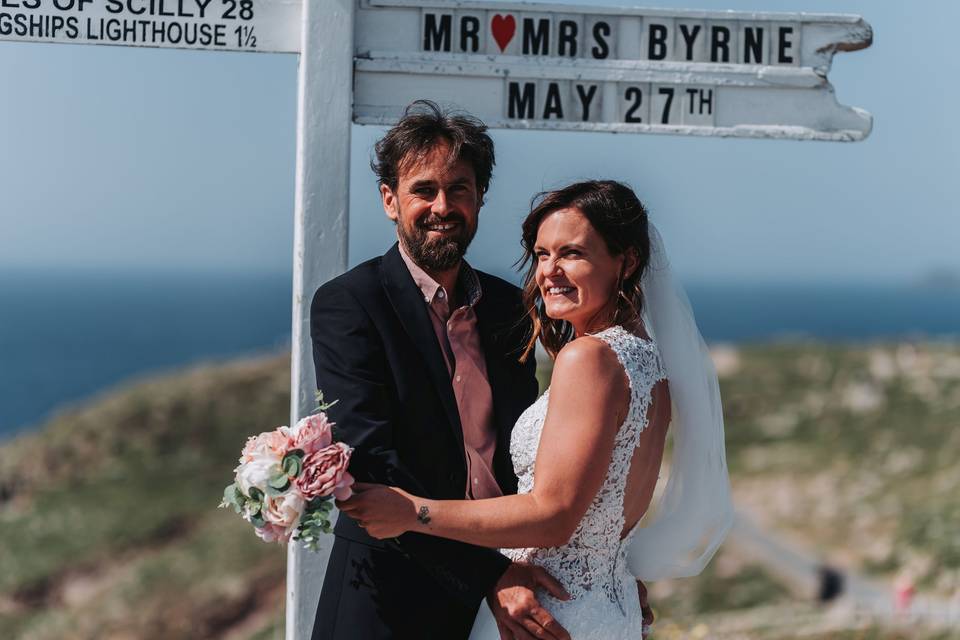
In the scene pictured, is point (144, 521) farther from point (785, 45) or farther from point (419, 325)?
point (419, 325)

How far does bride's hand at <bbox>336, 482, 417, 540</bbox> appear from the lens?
360cm

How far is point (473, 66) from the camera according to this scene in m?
4.82

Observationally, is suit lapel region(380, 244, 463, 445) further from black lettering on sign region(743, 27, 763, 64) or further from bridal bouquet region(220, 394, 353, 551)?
black lettering on sign region(743, 27, 763, 64)

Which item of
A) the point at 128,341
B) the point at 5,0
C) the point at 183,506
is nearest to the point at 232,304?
the point at 128,341

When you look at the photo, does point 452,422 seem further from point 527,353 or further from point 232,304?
point 232,304

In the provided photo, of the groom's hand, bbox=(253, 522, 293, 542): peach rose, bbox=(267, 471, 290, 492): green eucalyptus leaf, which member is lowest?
the groom's hand

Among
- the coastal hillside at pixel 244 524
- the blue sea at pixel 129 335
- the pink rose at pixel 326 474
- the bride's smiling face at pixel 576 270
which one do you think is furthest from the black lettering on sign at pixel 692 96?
A: the blue sea at pixel 129 335

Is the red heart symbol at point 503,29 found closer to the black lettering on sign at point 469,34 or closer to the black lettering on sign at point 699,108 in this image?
the black lettering on sign at point 469,34

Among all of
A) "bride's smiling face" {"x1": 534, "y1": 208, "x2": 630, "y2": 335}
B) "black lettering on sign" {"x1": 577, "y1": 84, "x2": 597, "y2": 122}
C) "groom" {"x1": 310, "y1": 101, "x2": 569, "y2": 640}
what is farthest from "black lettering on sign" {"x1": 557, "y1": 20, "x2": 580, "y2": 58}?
"bride's smiling face" {"x1": 534, "y1": 208, "x2": 630, "y2": 335}

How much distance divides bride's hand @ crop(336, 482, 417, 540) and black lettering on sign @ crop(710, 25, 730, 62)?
2.34 m

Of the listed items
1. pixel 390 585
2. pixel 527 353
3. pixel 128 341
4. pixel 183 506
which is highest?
pixel 527 353

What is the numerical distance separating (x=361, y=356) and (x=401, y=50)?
1.55 m

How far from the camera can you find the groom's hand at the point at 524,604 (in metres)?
3.73

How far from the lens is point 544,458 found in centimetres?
354
